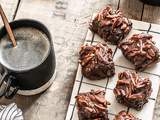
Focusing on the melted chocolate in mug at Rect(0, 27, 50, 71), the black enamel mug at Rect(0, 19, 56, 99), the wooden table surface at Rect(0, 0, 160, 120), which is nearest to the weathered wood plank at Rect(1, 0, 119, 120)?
the wooden table surface at Rect(0, 0, 160, 120)

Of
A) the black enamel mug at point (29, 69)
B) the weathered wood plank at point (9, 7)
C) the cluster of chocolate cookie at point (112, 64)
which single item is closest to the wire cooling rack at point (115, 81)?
the cluster of chocolate cookie at point (112, 64)

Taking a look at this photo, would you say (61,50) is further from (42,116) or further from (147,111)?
(147,111)

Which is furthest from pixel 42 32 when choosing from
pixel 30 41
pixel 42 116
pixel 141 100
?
pixel 141 100

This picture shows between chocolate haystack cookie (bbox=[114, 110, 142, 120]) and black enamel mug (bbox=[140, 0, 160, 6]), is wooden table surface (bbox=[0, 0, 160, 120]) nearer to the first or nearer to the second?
black enamel mug (bbox=[140, 0, 160, 6])

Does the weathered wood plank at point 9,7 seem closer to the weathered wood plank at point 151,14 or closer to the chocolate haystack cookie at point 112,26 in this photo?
the chocolate haystack cookie at point 112,26

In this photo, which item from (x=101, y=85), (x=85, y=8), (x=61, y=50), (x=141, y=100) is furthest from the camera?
(x=85, y=8)
